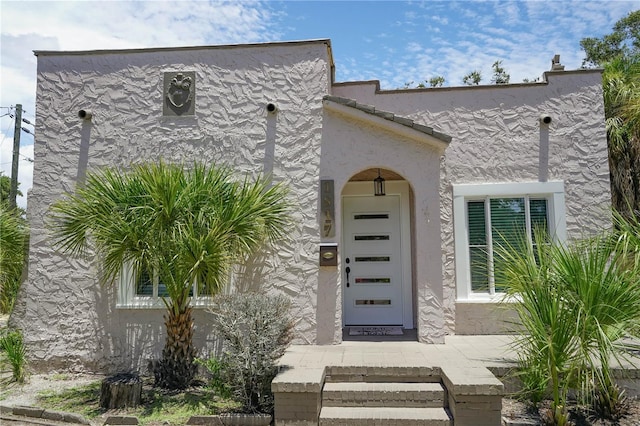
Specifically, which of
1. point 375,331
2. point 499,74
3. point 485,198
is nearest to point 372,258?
point 375,331

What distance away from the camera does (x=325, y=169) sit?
862 cm

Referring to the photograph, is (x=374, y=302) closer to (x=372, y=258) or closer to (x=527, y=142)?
(x=372, y=258)

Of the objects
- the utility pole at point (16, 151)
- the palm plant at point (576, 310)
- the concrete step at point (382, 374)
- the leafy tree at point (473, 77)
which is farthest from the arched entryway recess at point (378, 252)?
the utility pole at point (16, 151)

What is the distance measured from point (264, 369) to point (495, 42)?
987 centimetres

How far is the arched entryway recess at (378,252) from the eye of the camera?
32.7 ft

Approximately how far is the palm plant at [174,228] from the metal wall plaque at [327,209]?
1.26 m

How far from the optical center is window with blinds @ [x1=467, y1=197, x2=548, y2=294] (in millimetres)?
9422

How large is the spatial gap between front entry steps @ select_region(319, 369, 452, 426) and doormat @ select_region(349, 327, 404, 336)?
2.55m

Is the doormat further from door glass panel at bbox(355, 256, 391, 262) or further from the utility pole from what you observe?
the utility pole

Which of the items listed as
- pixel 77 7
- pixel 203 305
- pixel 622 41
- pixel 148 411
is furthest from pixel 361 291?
pixel 622 41

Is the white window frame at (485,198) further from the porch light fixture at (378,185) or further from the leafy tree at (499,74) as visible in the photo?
the leafy tree at (499,74)

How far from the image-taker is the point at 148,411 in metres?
6.55

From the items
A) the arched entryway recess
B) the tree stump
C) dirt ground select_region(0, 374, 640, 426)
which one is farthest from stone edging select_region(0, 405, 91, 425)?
the arched entryway recess

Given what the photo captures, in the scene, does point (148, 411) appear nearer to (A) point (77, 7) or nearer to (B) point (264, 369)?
(B) point (264, 369)
